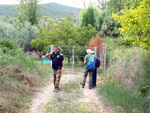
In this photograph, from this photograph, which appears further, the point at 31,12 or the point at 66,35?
the point at 31,12

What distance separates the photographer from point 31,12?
1336 inches

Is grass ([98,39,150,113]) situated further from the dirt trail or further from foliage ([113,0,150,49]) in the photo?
foliage ([113,0,150,49])

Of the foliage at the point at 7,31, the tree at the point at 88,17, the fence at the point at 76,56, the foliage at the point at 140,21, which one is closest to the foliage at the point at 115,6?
the tree at the point at 88,17

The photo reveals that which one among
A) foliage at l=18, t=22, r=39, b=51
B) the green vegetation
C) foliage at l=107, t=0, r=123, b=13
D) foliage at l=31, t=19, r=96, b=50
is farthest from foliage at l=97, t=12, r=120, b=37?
the green vegetation

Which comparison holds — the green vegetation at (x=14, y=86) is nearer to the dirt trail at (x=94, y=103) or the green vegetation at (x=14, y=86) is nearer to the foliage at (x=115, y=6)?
the dirt trail at (x=94, y=103)

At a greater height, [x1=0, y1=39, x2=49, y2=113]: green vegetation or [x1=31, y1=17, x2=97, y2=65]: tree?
[x1=31, y1=17, x2=97, y2=65]: tree

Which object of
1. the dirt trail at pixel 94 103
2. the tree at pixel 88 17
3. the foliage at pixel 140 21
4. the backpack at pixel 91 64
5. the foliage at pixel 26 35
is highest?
the tree at pixel 88 17

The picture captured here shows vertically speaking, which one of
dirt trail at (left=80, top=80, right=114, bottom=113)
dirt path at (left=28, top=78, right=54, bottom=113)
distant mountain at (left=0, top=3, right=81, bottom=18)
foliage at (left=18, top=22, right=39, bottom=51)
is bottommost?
dirt trail at (left=80, top=80, right=114, bottom=113)

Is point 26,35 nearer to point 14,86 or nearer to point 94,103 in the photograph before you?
point 14,86

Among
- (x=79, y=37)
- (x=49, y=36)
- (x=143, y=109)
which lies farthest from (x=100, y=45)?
(x=143, y=109)

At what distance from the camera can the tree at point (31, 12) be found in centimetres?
3391

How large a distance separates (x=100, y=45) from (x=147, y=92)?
9271 millimetres

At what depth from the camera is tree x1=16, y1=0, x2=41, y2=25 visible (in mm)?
33906

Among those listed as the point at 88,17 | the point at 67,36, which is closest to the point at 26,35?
the point at 88,17
